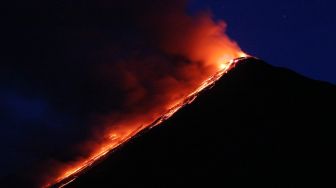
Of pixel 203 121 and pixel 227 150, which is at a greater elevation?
pixel 203 121

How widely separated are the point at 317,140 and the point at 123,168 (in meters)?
4.52

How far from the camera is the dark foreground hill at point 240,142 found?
35.9 ft

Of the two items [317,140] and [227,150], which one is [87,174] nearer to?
[227,150]

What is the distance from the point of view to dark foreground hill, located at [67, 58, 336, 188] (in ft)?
35.9

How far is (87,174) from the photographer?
12.5 meters

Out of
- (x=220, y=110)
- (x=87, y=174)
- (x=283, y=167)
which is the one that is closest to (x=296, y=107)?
(x=220, y=110)

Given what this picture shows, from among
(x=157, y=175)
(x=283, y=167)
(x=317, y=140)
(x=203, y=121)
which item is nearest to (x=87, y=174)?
(x=157, y=175)

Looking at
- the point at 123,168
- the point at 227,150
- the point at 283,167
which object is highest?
the point at 123,168

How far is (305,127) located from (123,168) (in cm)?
445

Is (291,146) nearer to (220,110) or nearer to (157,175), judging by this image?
(220,110)

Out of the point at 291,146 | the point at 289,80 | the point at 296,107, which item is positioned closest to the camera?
the point at 291,146

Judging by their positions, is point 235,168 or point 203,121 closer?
point 235,168

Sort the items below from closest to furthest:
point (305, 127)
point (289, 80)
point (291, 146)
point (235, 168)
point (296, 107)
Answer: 1. point (235, 168)
2. point (291, 146)
3. point (305, 127)
4. point (296, 107)
5. point (289, 80)

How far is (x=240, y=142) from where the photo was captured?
11664 millimetres
